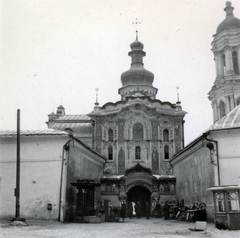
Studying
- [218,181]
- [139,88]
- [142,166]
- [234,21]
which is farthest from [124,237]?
[234,21]

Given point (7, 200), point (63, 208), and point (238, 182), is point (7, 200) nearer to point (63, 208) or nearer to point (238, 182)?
point (63, 208)

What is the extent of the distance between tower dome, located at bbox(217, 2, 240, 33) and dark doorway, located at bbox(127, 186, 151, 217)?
819 inches

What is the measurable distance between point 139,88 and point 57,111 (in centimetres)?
1451

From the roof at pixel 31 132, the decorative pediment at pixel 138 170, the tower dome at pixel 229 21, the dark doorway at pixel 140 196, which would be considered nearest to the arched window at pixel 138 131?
the decorative pediment at pixel 138 170

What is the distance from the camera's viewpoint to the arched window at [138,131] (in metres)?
35.6

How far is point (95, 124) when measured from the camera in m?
36.1

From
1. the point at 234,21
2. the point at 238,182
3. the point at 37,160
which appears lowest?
the point at 238,182

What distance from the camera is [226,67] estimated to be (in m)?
39.4

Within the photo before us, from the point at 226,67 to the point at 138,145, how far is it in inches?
544

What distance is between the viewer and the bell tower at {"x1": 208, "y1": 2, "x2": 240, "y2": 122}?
38781 millimetres

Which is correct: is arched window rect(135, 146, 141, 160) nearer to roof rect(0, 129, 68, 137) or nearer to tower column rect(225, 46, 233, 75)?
tower column rect(225, 46, 233, 75)

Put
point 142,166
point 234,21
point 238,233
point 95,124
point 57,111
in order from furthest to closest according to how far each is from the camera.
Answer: point 57,111
point 234,21
point 95,124
point 142,166
point 238,233

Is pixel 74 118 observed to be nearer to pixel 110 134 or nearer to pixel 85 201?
pixel 110 134

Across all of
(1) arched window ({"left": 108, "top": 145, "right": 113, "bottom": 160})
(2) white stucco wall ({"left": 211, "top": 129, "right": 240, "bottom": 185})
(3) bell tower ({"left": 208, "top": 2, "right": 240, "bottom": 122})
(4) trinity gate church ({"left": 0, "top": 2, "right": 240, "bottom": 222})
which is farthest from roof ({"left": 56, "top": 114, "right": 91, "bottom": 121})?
(2) white stucco wall ({"left": 211, "top": 129, "right": 240, "bottom": 185})
